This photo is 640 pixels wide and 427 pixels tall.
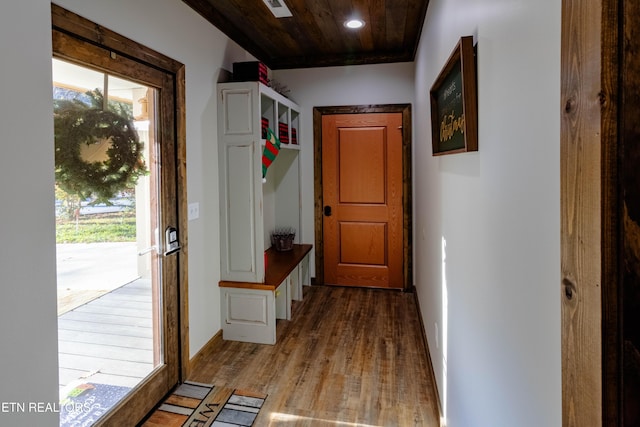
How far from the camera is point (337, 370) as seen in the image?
266 cm

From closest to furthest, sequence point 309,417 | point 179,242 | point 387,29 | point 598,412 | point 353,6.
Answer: point 598,412 → point 309,417 → point 179,242 → point 353,6 → point 387,29

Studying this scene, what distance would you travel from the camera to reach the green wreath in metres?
1.71

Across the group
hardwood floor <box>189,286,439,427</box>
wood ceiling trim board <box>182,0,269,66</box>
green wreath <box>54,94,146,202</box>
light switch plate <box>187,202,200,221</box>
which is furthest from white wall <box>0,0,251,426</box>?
wood ceiling trim board <box>182,0,269,66</box>

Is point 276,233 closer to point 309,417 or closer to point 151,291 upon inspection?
point 151,291

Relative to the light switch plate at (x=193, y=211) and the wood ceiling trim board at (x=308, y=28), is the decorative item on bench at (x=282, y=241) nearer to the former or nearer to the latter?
the light switch plate at (x=193, y=211)

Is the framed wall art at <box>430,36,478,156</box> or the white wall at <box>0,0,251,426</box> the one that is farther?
the framed wall art at <box>430,36,478,156</box>

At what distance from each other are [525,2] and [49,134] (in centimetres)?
107

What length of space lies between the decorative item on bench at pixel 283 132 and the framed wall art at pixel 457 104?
6.19 feet

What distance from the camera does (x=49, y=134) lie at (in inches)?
34.1

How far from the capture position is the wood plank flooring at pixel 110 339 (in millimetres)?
1776

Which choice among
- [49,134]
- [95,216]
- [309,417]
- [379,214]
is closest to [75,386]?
[95,216]

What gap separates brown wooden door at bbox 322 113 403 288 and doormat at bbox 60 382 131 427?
2.82 m

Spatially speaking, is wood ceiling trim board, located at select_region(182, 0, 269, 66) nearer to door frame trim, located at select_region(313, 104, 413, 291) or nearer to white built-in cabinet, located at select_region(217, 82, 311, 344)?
white built-in cabinet, located at select_region(217, 82, 311, 344)

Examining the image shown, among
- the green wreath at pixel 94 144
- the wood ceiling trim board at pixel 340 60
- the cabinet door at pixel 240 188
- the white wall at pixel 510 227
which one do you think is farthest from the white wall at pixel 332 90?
the white wall at pixel 510 227
